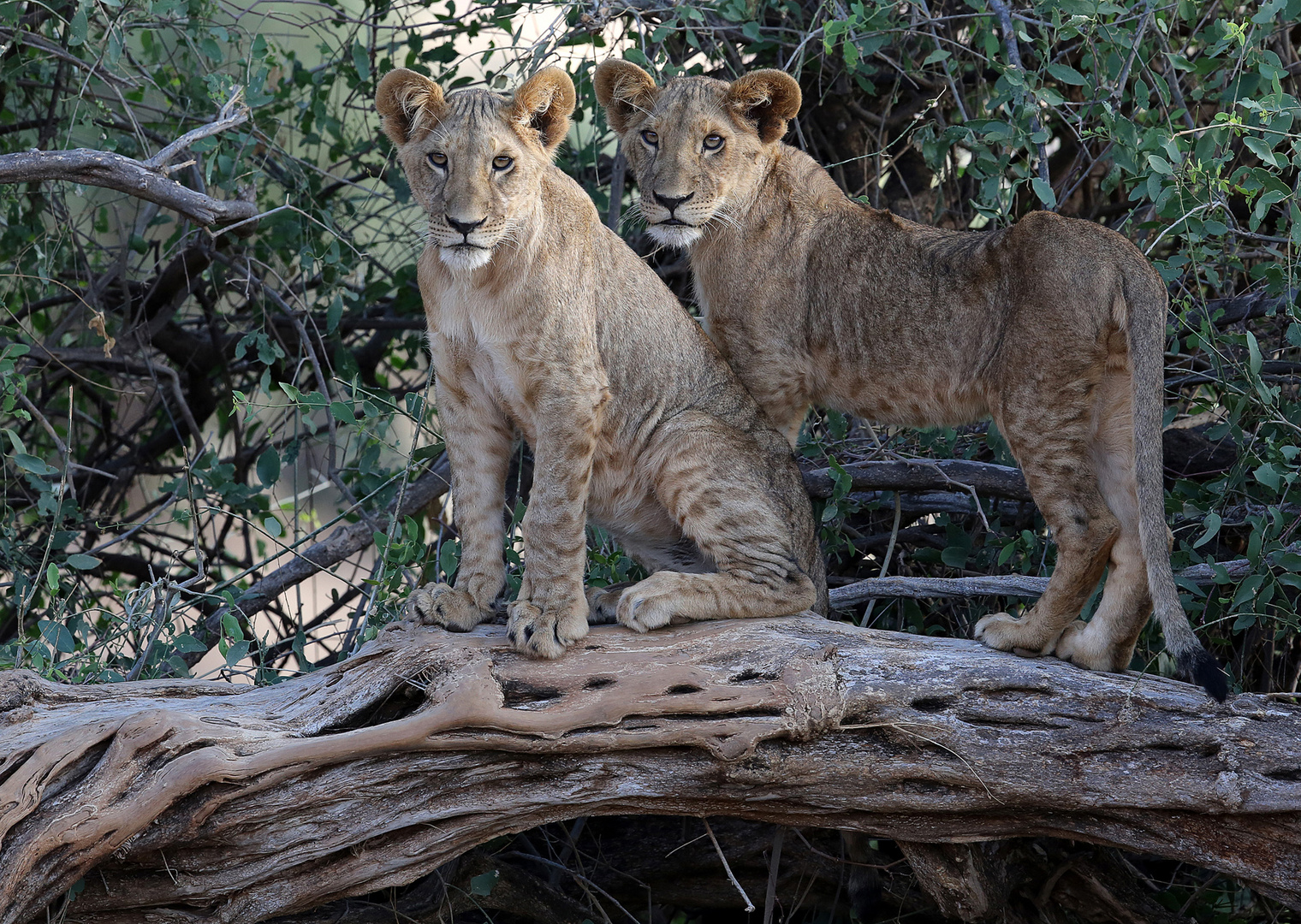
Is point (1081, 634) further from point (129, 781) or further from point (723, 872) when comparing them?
point (129, 781)

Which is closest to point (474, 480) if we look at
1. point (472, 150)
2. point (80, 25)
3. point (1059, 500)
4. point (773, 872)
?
point (472, 150)

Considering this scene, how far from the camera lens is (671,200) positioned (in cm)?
413

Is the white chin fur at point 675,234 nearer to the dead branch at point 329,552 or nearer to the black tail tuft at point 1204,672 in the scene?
the dead branch at point 329,552

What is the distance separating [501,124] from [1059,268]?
166cm

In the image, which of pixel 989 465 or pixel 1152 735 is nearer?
pixel 1152 735

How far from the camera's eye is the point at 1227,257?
4184 millimetres

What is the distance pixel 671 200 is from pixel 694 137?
242 mm

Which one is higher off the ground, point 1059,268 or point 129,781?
point 1059,268

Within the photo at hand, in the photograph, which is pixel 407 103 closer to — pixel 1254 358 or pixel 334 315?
pixel 334 315

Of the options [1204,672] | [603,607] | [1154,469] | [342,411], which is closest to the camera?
[1204,672]

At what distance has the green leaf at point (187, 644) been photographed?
13.4 feet

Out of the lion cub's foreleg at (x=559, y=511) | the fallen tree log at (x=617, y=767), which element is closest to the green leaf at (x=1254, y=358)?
the fallen tree log at (x=617, y=767)

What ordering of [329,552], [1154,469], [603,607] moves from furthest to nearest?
1. [329,552]
2. [603,607]
3. [1154,469]

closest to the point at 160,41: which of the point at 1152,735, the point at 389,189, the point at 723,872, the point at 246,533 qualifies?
the point at 389,189
